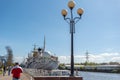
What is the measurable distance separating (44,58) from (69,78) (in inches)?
2284

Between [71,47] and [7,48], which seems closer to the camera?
[71,47]

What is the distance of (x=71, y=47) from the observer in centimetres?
1560

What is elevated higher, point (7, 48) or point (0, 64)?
point (7, 48)

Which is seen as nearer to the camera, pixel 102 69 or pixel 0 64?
pixel 0 64

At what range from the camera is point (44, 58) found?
72.4 meters

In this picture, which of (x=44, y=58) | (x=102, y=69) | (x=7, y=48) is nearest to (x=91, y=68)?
(x=102, y=69)

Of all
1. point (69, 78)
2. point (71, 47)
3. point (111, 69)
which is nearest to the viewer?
Result: point (69, 78)

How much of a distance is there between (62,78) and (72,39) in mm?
2401

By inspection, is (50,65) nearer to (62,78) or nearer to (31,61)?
(31,61)

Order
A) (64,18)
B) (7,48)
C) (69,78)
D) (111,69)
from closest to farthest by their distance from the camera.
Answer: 1. (69,78)
2. (64,18)
3. (7,48)
4. (111,69)

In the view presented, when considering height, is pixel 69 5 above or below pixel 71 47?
above

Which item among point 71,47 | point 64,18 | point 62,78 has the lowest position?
point 62,78

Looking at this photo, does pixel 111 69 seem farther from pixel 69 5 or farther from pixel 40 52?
pixel 69 5

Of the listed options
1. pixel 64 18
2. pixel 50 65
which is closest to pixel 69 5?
pixel 64 18
